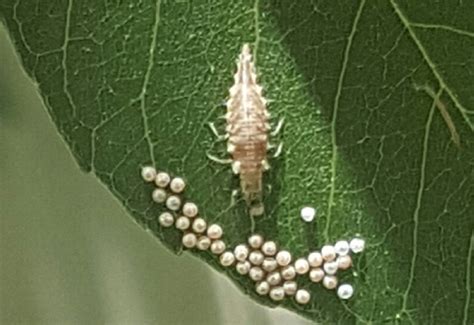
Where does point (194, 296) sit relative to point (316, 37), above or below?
below

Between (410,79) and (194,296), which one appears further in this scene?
(194,296)

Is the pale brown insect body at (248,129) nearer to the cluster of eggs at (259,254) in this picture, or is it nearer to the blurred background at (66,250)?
the cluster of eggs at (259,254)

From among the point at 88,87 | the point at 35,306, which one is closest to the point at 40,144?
the point at 35,306

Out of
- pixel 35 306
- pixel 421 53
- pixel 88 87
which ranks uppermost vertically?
pixel 421 53

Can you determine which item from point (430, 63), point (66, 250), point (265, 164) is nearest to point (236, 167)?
point (265, 164)

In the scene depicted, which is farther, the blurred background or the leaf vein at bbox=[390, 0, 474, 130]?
the blurred background

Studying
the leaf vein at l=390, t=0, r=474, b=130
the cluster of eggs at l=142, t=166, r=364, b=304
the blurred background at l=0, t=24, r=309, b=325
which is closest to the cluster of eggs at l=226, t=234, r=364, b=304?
the cluster of eggs at l=142, t=166, r=364, b=304

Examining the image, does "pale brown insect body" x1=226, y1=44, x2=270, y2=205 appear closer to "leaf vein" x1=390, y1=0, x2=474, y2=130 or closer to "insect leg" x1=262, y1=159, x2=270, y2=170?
"insect leg" x1=262, y1=159, x2=270, y2=170

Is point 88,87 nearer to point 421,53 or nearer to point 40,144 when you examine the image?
point 421,53
